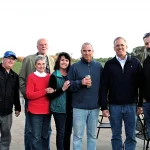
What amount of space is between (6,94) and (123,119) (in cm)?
188

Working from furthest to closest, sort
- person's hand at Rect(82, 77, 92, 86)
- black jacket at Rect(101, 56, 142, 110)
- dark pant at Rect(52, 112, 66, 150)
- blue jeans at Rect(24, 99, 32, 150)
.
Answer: blue jeans at Rect(24, 99, 32, 150)
dark pant at Rect(52, 112, 66, 150)
black jacket at Rect(101, 56, 142, 110)
person's hand at Rect(82, 77, 92, 86)

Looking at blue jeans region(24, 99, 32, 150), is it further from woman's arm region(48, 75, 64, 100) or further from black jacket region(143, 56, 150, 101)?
black jacket region(143, 56, 150, 101)

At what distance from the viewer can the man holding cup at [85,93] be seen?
5023 millimetres

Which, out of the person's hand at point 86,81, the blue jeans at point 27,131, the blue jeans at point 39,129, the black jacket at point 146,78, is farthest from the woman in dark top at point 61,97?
the black jacket at point 146,78

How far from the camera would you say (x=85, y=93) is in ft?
16.5

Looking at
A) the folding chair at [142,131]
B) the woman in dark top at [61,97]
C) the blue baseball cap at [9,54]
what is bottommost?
the folding chair at [142,131]

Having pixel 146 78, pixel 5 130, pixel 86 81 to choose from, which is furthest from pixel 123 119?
pixel 5 130

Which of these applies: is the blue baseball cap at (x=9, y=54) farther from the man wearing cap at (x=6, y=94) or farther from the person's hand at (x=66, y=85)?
the person's hand at (x=66, y=85)

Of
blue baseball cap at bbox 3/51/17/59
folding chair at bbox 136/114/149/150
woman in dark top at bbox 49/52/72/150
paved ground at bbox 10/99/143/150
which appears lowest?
paved ground at bbox 10/99/143/150

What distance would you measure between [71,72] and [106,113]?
33.2 inches

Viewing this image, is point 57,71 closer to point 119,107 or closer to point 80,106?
point 80,106

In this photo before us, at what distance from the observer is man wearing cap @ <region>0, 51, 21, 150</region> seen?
5016mm

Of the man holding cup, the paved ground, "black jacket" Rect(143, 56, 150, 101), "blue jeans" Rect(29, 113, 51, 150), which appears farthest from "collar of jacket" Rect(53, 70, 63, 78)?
the paved ground

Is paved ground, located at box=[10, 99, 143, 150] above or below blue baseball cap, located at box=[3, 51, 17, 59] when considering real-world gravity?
below
